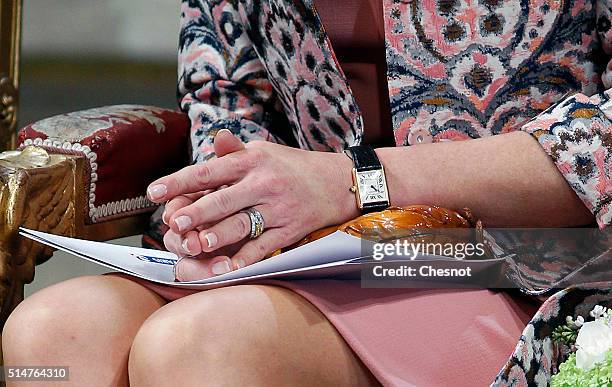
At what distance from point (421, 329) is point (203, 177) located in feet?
0.93

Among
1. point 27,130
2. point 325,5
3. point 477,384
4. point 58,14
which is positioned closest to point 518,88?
point 325,5

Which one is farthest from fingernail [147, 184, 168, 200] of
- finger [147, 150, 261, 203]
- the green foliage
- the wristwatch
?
the green foliage

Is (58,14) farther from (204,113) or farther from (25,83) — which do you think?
(204,113)

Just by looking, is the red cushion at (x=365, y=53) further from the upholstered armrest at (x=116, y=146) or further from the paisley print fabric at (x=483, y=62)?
the upholstered armrest at (x=116, y=146)

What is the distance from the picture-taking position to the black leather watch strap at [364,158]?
3.46ft

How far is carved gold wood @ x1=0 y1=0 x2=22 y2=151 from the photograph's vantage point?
2.10m

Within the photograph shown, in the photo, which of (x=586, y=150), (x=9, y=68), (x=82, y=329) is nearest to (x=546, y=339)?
(x=586, y=150)

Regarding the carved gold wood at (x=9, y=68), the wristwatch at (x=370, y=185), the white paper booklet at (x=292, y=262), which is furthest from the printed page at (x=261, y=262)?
the carved gold wood at (x=9, y=68)

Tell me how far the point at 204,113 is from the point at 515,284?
0.60m

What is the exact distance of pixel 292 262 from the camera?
2.97 feet

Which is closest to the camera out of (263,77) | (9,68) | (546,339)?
(546,339)

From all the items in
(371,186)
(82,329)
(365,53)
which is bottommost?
(82,329)

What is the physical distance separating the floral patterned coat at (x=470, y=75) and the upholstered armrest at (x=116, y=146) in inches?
3.1

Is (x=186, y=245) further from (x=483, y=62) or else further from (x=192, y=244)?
(x=483, y=62)
